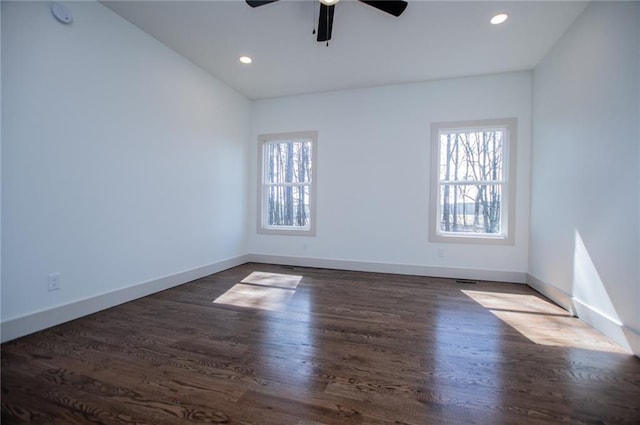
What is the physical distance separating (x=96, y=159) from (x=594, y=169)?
439 centimetres

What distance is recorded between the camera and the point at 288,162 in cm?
457

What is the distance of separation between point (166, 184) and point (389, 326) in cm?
285

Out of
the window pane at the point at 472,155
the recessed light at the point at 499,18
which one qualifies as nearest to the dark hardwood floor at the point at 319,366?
the window pane at the point at 472,155

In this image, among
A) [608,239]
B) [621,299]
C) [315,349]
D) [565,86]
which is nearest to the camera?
[315,349]

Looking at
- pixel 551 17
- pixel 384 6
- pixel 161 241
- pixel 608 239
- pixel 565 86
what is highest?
pixel 551 17

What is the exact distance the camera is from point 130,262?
271 cm

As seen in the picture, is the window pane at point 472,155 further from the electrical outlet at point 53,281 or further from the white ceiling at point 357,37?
the electrical outlet at point 53,281

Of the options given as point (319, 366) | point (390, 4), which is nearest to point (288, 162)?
point (390, 4)

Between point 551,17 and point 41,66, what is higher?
point 551,17

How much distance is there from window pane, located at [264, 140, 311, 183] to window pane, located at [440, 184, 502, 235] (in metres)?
2.18

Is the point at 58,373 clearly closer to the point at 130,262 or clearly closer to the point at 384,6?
the point at 130,262

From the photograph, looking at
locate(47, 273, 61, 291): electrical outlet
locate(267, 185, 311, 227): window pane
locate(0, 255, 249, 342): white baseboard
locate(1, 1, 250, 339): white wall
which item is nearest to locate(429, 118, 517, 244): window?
locate(267, 185, 311, 227): window pane

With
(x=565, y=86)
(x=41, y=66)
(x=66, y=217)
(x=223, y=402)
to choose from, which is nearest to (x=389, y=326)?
(x=223, y=402)

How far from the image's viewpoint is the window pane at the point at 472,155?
3691 millimetres
